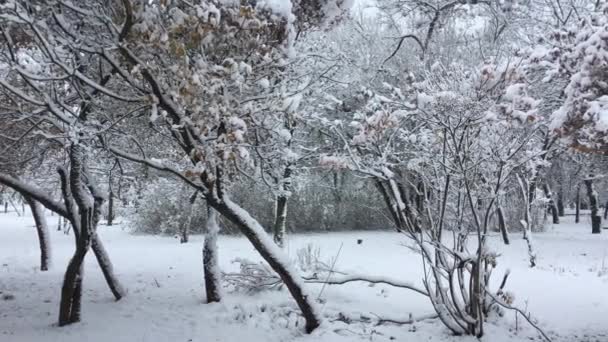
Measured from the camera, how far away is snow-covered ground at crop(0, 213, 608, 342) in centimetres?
595

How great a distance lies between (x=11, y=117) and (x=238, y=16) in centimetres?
427

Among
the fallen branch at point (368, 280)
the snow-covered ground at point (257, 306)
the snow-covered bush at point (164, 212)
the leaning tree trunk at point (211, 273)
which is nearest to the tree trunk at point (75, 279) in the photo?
the snow-covered ground at point (257, 306)

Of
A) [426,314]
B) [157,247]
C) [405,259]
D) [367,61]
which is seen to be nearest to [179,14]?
[426,314]

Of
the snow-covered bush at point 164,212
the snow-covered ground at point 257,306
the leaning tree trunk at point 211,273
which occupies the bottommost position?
the snow-covered ground at point 257,306

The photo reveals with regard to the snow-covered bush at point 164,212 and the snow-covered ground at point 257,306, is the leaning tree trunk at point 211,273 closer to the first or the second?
the snow-covered ground at point 257,306

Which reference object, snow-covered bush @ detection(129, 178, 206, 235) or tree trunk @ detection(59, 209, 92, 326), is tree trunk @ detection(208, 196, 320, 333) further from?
snow-covered bush @ detection(129, 178, 206, 235)

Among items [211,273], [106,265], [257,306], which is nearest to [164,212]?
[106,265]

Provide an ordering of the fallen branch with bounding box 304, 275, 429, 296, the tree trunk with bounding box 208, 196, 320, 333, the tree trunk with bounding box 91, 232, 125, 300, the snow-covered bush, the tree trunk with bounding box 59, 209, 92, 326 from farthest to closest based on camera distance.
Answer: the snow-covered bush
the tree trunk with bounding box 91, 232, 125, 300
the fallen branch with bounding box 304, 275, 429, 296
the tree trunk with bounding box 59, 209, 92, 326
the tree trunk with bounding box 208, 196, 320, 333

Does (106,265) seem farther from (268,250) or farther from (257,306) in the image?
(268,250)

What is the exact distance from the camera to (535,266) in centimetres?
1046

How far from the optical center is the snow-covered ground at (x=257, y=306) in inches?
234

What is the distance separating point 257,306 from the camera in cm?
702

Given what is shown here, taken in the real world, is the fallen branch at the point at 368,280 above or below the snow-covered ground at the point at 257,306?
above

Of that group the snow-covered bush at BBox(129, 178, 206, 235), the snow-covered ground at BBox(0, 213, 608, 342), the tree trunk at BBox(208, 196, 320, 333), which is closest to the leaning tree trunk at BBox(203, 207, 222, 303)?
the snow-covered ground at BBox(0, 213, 608, 342)
